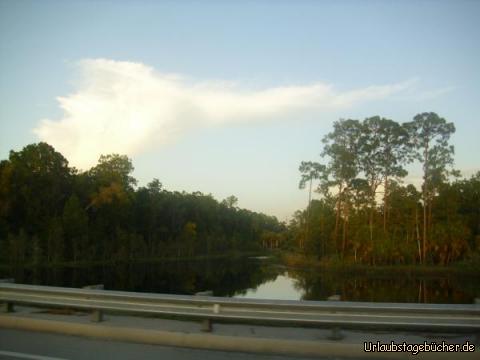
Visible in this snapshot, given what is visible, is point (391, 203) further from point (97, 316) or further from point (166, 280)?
point (97, 316)

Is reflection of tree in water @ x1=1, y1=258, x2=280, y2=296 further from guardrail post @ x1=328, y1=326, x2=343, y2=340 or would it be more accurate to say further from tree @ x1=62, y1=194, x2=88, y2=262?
tree @ x1=62, y1=194, x2=88, y2=262

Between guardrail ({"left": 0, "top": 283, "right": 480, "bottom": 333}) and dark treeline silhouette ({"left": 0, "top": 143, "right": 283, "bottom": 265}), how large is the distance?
175 feet

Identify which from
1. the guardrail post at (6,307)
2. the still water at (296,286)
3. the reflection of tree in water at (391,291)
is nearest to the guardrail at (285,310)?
the guardrail post at (6,307)

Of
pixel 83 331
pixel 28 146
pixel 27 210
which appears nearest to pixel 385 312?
pixel 83 331

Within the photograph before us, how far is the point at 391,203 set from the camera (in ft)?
171

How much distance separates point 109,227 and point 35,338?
74.4 m

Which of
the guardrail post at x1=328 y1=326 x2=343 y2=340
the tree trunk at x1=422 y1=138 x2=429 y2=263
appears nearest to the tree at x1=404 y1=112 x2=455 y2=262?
the tree trunk at x1=422 y1=138 x2=429 y2=263

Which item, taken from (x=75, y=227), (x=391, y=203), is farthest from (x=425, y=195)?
(x=75, y=227)

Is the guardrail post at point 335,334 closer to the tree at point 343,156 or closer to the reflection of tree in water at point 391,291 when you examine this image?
the reflection of tree in water at point 391,291

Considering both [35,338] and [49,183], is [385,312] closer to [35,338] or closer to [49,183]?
[35,338]

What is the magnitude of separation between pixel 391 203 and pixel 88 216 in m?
44.8

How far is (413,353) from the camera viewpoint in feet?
21.6

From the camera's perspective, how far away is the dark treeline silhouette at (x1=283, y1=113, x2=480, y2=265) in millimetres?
47844

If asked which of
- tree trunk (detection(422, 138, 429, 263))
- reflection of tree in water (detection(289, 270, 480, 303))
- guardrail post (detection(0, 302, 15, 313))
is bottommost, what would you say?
reflection of tree in water (detection(289, 270, 480, 303))
